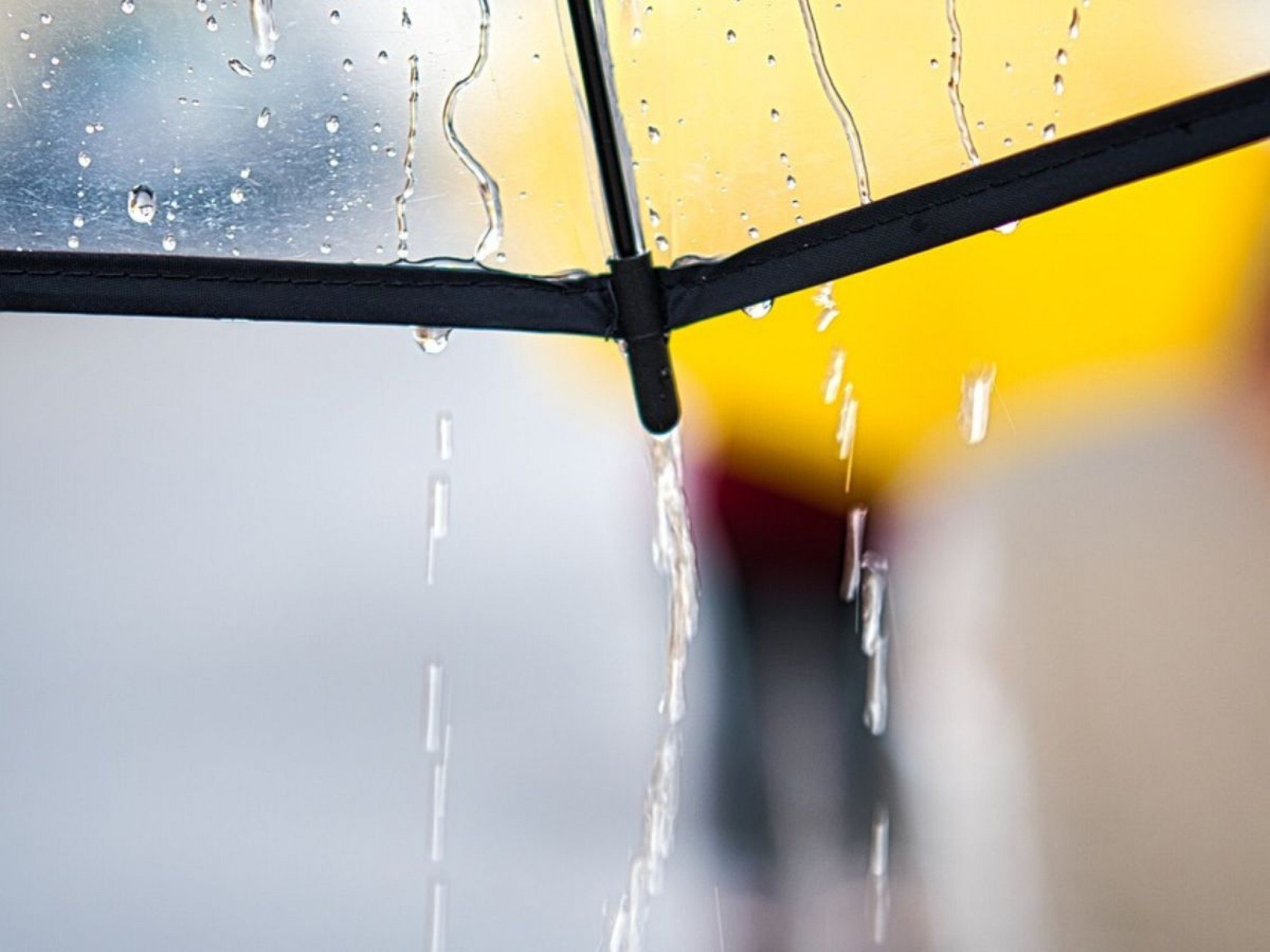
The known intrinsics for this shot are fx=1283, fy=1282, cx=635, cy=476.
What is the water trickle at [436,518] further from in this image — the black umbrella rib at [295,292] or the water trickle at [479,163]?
the black umbrella rib at [295,292]

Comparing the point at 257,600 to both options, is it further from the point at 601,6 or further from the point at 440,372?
the point at 601,6

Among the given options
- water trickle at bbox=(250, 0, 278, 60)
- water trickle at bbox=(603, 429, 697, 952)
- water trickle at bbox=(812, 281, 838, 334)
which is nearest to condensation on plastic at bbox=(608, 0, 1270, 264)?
water trickle at bbox=(250, 0, 278, 60)

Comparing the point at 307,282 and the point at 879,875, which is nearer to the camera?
the point at 307,282

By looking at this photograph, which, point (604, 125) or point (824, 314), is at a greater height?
point (824, 314)

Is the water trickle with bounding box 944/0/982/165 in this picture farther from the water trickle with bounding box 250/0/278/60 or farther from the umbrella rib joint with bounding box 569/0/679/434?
the water trickle with bounding box 250/0/278/60

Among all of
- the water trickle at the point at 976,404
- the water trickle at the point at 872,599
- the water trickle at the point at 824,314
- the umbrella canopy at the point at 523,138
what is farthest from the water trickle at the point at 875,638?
the umbrella canopy at the point at 523,138

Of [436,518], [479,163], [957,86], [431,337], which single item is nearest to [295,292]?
[431,337]

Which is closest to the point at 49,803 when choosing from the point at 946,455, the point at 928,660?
the point at 928,660

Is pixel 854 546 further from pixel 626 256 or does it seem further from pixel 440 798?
pixel 626 256
